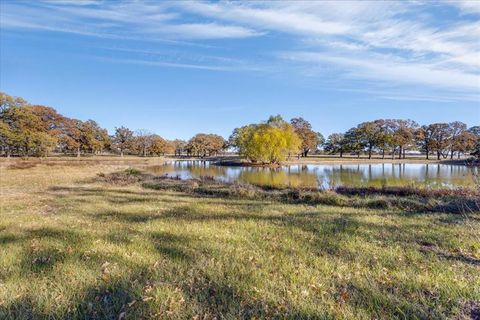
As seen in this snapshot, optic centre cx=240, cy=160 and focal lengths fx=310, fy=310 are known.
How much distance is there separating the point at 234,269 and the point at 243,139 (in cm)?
7456

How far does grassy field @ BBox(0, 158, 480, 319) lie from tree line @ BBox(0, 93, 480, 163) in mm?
60885

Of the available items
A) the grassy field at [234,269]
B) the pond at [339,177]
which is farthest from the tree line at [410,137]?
the grassy field at [234,269]

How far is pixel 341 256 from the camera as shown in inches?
214

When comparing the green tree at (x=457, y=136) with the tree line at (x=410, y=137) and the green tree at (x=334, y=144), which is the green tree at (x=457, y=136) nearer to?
the tree line at (x=410, y=137)

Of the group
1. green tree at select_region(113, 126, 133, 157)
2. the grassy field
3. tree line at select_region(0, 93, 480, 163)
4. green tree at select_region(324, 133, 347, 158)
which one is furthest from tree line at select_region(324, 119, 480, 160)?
the grassy field

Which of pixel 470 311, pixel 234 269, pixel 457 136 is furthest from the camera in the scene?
pixel 457 136

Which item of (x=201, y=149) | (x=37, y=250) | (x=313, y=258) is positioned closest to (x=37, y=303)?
(x=37, y=250)

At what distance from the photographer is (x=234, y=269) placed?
15.6 feet

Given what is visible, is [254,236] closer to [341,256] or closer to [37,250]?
[341,256]

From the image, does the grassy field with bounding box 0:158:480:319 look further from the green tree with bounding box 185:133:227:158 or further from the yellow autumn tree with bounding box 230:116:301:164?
the green tree with bounding box 185:133:227:158

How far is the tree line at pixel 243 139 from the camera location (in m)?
64.2

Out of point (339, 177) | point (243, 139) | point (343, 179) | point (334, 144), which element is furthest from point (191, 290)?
point (334, 144)

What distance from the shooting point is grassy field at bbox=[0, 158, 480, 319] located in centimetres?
361

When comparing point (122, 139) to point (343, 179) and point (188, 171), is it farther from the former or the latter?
point (343, 179)
